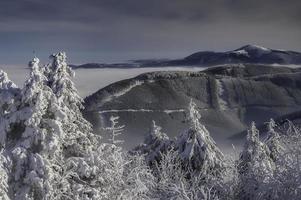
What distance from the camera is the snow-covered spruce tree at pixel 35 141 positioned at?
58.8 feet

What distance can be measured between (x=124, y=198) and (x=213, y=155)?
654 inches

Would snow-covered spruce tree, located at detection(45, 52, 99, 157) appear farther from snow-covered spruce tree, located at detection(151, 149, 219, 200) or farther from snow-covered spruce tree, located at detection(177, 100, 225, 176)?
snow-covered spruce tree, located at detection(177, 100, 225, 176)

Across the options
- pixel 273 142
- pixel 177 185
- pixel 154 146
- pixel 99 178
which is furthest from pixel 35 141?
pixel 273 142

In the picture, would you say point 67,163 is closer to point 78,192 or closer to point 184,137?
point 78,192

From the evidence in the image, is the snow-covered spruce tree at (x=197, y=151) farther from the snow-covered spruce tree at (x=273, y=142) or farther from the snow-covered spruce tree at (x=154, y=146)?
the snow-covered spruce tree at (x=273, y=142)

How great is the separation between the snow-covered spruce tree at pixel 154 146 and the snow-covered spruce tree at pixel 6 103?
69.8ft

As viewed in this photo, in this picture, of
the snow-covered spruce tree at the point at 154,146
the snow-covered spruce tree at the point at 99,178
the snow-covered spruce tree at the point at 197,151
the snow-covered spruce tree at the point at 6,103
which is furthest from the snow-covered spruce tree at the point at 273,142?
the snow-covered spruce tree at the point at 6,103

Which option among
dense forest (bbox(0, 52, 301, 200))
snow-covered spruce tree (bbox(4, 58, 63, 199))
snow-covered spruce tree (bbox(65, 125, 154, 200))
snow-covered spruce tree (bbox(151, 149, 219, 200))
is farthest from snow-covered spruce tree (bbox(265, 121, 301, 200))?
snow-covered spruce tree (bbox(4, 58, 63, 199))

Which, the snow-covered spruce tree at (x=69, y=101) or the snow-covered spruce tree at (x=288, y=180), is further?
the snow-covered spruce tree at (x=288, y=180)

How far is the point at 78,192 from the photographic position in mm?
19312

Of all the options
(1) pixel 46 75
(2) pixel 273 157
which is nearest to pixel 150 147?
(2) pixel 273 157

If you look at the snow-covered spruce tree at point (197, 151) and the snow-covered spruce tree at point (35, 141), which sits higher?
the snow-covered spruce tree at point (35, 141)

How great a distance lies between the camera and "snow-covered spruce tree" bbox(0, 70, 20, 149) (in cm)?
1827

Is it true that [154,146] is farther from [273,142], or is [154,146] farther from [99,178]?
[99,178]
